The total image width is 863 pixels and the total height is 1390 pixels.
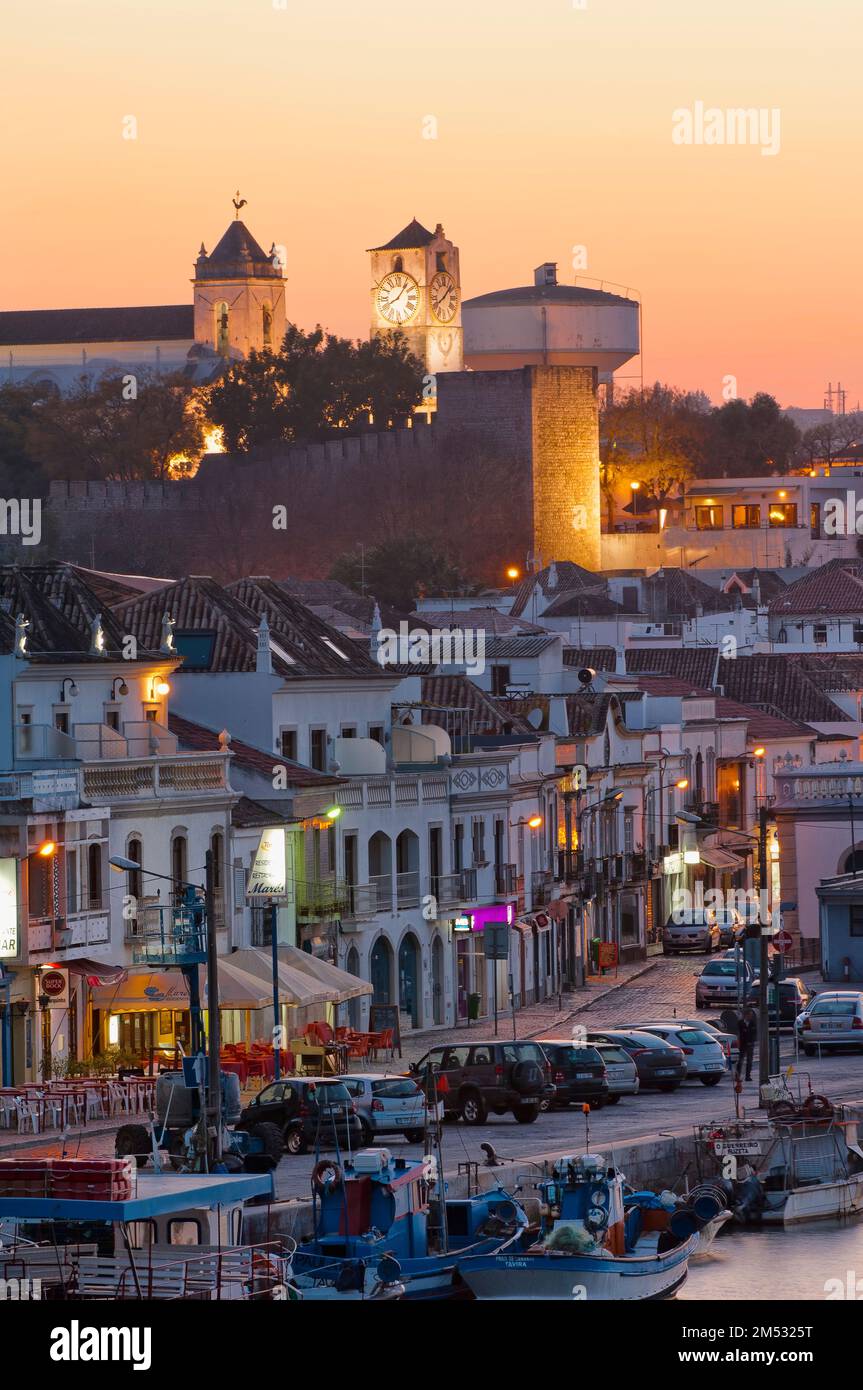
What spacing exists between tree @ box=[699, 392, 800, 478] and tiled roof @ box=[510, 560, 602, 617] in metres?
45.1

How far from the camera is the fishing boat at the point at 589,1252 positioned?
34312 millimetres

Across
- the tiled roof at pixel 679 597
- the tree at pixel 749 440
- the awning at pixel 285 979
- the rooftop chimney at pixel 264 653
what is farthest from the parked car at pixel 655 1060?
the tree at pixel 749 440

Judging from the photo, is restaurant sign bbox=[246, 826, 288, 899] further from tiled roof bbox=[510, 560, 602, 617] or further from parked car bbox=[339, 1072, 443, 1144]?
tiled roof bbox=[510, 560, 602, 617]

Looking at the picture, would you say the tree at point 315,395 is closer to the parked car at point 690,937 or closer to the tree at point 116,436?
the tree at point 116,436

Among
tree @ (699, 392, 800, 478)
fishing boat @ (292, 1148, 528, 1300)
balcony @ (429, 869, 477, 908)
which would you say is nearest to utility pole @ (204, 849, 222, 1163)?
fishing boat @ (292, 1148, 528, 1300)

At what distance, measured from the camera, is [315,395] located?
152m

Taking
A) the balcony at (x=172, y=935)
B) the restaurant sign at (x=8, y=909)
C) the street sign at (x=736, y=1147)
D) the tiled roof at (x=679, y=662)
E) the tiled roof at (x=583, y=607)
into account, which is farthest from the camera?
the tiled roof at (x=583, y=607)

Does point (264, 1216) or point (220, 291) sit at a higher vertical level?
point (220, 291)

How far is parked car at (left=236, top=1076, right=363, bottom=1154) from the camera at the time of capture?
41.5 m

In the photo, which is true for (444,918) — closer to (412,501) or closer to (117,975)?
(117,975)

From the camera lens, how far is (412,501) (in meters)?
147

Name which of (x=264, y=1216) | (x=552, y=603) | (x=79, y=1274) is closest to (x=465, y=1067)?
(x=264, y=1216)

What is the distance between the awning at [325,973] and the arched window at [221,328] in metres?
143

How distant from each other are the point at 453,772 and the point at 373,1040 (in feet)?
37.0
